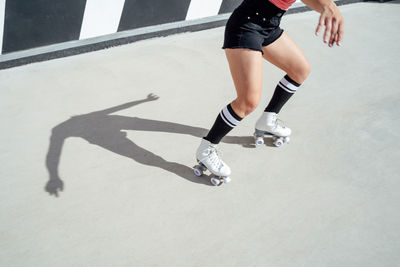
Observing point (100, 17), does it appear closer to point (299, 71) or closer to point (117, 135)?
point (117, 135)

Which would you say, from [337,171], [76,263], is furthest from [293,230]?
[76,263]

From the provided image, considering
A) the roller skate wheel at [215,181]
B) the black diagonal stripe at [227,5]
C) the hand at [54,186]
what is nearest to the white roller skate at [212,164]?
the roller skate wheel at [215,181]

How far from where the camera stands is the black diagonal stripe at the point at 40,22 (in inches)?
100.0

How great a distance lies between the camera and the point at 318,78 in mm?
2988

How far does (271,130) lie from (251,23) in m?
0.73

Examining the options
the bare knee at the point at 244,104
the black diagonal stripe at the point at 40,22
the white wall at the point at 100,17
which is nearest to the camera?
the bare knee at the point at 244,104

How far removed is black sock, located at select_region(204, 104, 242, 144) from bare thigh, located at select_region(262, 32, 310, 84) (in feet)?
1.25

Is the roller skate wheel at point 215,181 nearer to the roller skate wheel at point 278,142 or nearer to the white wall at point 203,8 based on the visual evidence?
the roller skate wheel at point 278,142

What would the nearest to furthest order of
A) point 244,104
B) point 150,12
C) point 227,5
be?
point 244,104 → point 150,12 → point 227,5

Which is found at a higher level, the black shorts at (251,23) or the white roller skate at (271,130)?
the black shorts at (251,23)

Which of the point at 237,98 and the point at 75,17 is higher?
the point at 237,98

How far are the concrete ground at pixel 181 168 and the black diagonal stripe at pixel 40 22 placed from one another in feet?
0.61

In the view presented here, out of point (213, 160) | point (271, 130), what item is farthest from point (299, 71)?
point (213, 160)

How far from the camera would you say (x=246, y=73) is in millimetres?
1745
